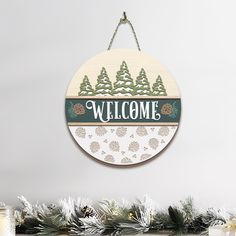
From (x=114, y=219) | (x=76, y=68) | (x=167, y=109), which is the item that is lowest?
(x=114, y=219)

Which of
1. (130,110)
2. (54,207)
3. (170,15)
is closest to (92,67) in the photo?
(130,110)

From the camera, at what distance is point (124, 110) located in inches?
72.8

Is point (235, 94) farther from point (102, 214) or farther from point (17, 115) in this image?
point (17, 115)

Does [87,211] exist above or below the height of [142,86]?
below

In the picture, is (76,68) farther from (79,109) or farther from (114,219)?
(114,219)

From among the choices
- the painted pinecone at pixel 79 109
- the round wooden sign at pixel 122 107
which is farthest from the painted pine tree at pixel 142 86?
the painted pinecone at pixel 79 109

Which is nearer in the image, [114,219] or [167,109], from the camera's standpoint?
[114,219]

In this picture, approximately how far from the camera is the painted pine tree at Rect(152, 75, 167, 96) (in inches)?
Answer: 72.9

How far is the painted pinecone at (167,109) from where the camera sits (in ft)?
6.06

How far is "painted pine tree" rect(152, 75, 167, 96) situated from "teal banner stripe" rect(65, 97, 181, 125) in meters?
0.02

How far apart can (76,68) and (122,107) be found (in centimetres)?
20

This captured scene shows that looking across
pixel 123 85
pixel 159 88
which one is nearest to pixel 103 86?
pixel 123 85

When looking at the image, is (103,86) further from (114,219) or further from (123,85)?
(114,219)

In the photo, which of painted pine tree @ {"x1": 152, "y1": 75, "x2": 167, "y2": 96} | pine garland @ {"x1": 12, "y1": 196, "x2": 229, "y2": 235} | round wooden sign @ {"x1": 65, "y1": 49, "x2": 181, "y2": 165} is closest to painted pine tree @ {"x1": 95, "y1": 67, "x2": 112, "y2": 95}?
round wooden sign @ {"x1": 65, "y1": 49, "x2": 181, "y2": 165}
